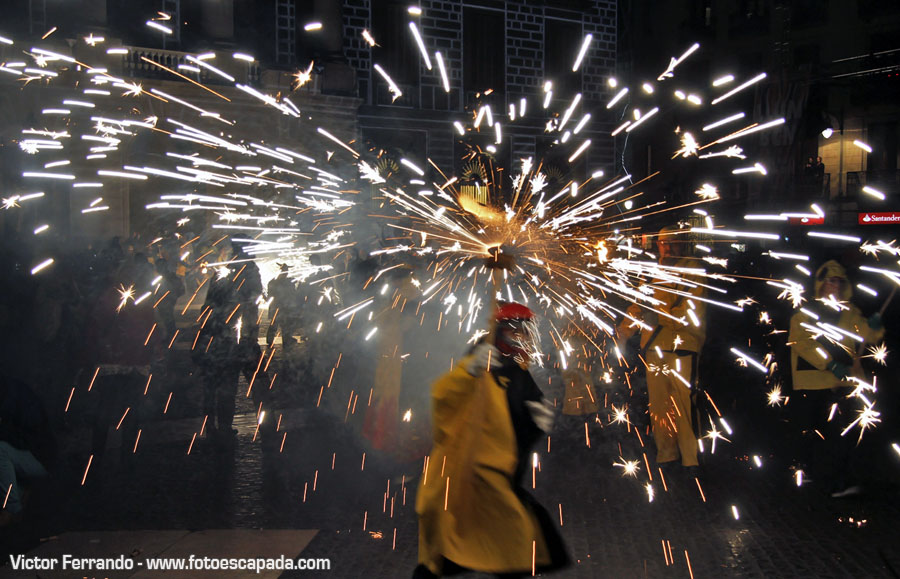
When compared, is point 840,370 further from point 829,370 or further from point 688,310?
point 688,310

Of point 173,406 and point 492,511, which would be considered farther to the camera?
point 173,406

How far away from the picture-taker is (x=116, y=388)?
6.42 meters

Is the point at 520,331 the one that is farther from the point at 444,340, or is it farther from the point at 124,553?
the point at 444,340

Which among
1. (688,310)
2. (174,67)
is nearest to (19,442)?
(688,310)

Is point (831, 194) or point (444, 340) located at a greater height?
point (831, 194)

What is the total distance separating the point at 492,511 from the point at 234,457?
14.0 ft

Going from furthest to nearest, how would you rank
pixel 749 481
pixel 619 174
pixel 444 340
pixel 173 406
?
1. pixel 619 174
2. pixel 173 406
3. pixel 444 340
4. pixel 749 481

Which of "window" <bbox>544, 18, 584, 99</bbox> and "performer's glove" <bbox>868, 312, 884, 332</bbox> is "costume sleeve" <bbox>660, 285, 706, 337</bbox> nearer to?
"performer's glove" <bbox>868, 312, 884, 332</bbox>

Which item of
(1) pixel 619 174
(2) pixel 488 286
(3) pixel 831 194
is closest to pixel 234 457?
(2) pixel 488 286

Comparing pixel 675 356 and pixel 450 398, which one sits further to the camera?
pixel 675 356

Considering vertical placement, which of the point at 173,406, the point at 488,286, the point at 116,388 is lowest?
the point at 173,406

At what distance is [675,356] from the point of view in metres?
6.73

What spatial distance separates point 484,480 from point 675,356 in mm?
3720

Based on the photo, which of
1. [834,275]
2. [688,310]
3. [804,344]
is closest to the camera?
[804,344]
